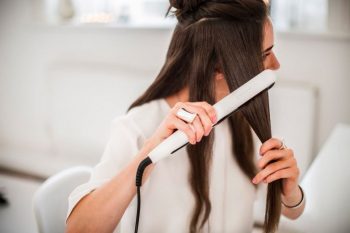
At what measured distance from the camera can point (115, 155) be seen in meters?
0.55

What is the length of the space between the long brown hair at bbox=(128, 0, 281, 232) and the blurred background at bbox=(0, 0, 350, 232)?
42 cm

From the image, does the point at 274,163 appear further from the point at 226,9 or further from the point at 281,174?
the point at 226,9

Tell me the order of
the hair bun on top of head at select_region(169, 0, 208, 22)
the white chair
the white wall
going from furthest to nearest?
1. the white wall
2. the white chair
3. the hair bun on top of head at select_region(169, 0, 208, 22)

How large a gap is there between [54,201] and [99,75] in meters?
0.76

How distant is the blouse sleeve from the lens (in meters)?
0.52

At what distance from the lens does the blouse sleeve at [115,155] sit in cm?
52

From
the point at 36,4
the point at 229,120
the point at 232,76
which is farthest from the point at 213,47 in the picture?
the point at 36,4

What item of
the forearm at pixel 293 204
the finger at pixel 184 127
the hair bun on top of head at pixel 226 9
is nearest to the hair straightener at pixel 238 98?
the finger at pixel 184 127

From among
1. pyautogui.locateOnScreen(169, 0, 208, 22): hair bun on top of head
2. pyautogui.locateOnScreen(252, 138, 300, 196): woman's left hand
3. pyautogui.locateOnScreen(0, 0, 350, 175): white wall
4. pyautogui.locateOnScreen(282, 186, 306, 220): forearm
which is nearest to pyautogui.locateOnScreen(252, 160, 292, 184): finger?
pyautogui.locateOnScreen(252, 138, 300, 196): woman's left hand

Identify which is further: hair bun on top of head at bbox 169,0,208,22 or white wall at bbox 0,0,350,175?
white wall at bbox 0,0,350,175

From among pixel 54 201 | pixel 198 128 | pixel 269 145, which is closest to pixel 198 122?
pixel 198 128

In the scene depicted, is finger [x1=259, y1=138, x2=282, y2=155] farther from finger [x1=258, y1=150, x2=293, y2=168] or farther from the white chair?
the white chair

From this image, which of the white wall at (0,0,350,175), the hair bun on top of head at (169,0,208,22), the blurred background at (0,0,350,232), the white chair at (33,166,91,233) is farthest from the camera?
the white wall at (0,0,350,175)

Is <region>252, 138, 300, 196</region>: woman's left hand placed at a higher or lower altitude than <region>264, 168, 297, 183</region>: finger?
higher
